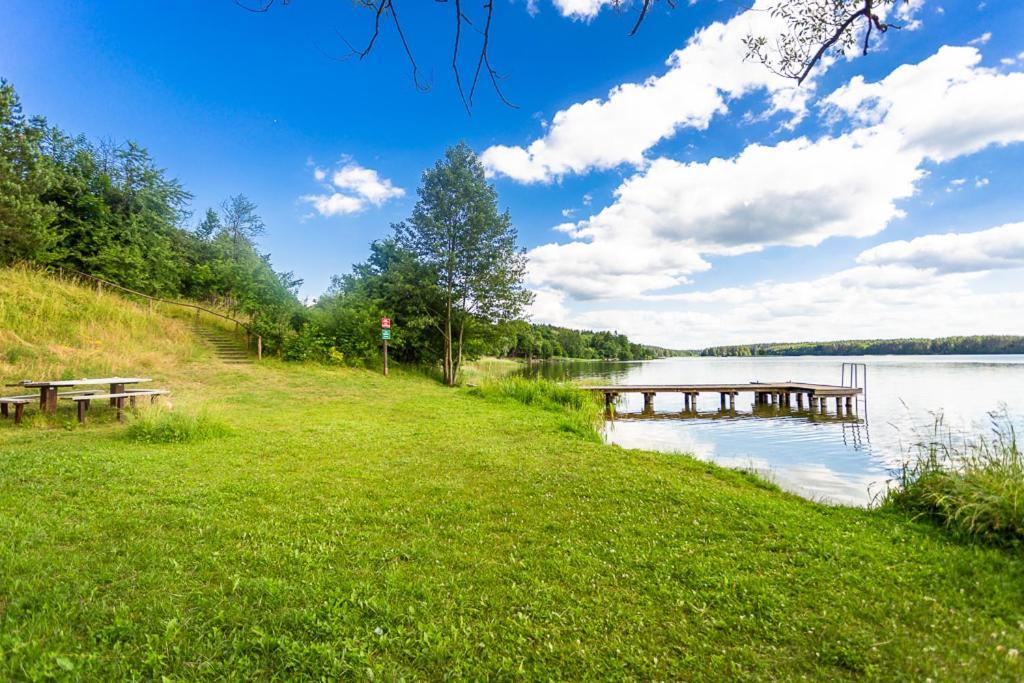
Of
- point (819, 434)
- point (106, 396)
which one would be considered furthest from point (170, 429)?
point (819, 434)

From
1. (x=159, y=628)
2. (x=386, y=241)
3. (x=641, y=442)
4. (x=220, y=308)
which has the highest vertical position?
(x=386, y=241)

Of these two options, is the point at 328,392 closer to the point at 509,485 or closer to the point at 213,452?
the point at 213,452

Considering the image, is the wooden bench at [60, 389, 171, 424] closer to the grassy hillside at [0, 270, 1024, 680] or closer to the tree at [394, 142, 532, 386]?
the grassy hillside at [0, 270, 1024, 680]

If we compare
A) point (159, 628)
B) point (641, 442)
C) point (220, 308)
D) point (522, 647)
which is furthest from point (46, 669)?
point (220, 308)

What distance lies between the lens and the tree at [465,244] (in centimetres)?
2162

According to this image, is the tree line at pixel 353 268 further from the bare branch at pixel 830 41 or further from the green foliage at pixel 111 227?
the bare branch at pixel 830 41

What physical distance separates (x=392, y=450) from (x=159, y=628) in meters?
4.93

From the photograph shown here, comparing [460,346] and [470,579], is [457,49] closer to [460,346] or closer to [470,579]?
[470,579]

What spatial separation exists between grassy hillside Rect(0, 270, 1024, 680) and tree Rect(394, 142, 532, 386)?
646 inches

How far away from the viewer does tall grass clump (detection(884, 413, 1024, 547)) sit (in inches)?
156

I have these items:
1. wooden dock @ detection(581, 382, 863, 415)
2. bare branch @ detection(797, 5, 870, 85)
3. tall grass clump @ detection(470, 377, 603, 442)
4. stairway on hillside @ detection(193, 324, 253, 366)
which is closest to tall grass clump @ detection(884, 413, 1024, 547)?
bare branch @ detection(797, 5, 870, 85)

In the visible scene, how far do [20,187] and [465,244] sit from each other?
17.7 meters

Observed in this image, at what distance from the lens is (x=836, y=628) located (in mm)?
2686

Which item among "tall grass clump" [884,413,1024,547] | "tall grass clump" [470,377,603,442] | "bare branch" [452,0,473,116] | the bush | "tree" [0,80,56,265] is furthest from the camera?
"tree" [0,80,56,265]
